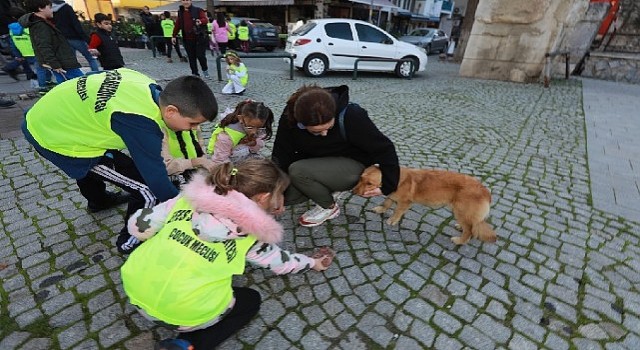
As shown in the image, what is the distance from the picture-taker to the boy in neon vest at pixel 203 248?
1.51m

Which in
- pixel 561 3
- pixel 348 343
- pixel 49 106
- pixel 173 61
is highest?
pixel 561 3

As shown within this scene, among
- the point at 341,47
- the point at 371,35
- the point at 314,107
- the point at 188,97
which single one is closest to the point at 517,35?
the point at 371,35

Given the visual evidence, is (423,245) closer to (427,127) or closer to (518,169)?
(518,169)

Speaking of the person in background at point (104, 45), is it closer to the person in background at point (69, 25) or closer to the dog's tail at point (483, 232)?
the person in background at point (69, 25)

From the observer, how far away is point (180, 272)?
1.50m

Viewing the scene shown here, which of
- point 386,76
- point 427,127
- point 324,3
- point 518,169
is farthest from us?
point 324,3

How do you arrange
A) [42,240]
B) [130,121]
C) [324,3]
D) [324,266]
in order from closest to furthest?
1. [130,121]
2. [324,266]
3. [42,240]
4. [324,3]

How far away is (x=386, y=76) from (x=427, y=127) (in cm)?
602

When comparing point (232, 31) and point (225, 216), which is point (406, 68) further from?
point (225, 216)

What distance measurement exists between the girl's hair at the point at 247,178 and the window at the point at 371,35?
395 inches

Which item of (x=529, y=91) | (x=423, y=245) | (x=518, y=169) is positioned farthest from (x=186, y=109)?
(x=529, y=91)

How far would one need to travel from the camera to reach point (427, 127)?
19.6 feet

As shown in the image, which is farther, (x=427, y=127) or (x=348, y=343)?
(x=427, y=127)

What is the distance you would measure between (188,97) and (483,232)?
2453 mm
